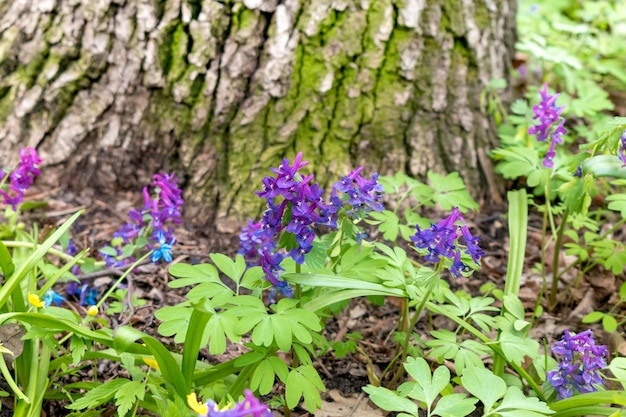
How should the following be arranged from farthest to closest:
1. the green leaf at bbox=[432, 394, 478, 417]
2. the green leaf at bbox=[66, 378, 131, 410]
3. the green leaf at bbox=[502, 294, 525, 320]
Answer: the green leaf at bbox=[502, 294, 525, 320] < the green leaf at bbox=[66, 378, 131, 410] < the green leaf at bbox=[432, 394, 478, 417]

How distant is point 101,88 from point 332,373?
182cm

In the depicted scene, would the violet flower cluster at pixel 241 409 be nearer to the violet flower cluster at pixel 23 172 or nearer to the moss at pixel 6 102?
the violet flower cluster at pixel 23 172

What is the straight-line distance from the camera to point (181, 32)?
312 cm

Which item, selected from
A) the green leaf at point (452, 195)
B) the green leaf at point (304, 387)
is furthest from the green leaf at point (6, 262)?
the green leaf at point (452, 195)

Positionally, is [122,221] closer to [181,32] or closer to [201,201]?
[201,201]

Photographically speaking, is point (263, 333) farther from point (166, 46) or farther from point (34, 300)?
point (166, 46)

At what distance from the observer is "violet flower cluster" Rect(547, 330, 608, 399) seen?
194cm

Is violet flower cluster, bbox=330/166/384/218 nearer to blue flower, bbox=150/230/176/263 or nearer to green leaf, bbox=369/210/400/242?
green leaf, bbox=369/210/400/242

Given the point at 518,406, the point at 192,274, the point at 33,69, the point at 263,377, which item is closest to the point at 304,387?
the point at 263,377

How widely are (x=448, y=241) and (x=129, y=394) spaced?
100 centimetres

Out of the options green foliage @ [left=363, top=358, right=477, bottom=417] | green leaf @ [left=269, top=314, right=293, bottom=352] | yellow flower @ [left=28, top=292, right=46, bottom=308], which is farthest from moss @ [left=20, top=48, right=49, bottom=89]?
green foliage @ [left=363, top=358, right=477, bottom=417]

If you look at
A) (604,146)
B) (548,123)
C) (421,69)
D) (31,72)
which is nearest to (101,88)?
(31,72)

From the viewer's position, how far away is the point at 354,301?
286cm

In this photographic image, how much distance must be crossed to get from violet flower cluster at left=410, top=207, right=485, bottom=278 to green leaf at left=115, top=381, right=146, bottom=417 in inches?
35.4
